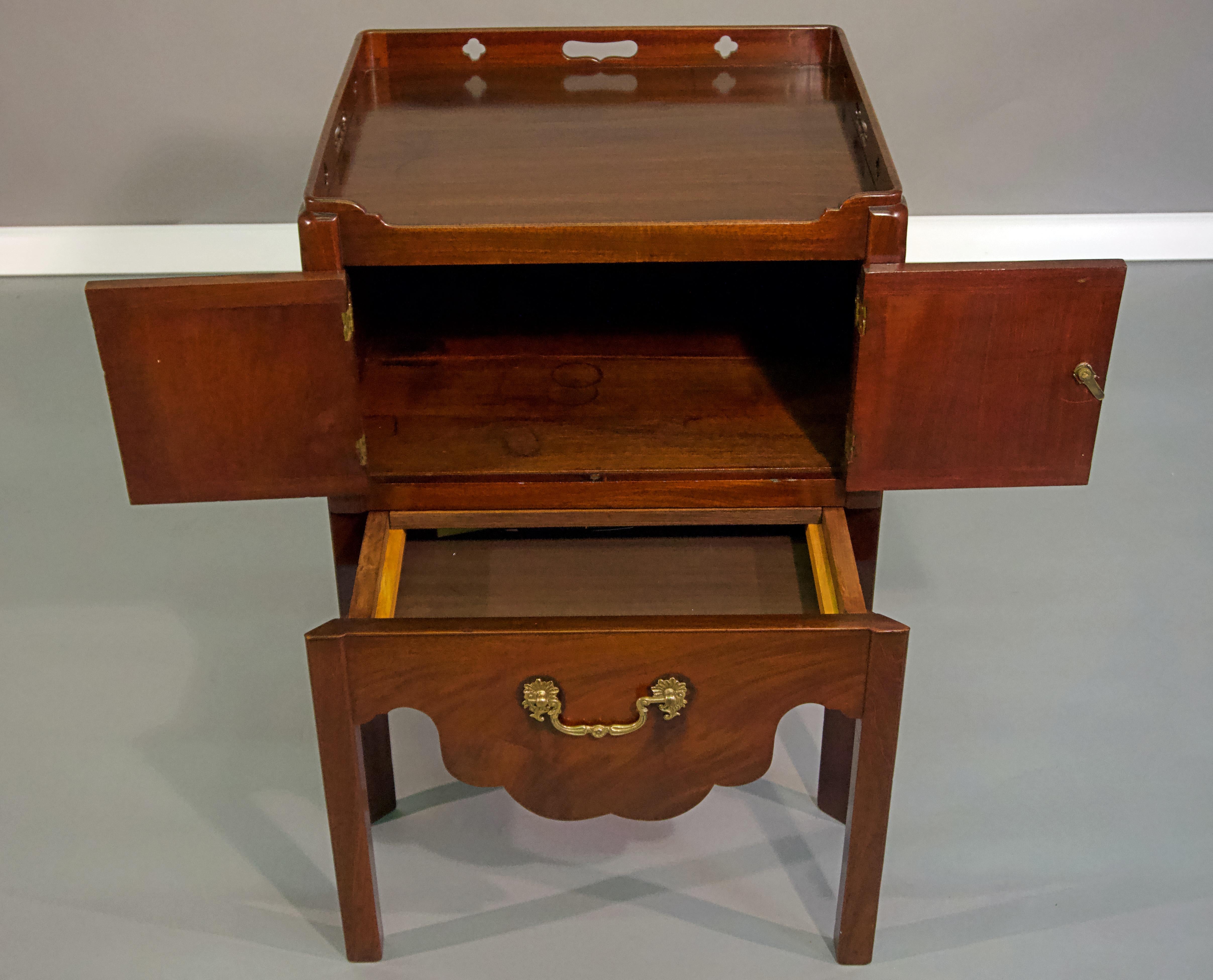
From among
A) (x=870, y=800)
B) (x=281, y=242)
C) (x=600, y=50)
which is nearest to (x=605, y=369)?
(x=870, y=800)

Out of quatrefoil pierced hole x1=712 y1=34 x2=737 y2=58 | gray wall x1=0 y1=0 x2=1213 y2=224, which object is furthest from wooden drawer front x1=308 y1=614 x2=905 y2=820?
gray wall x1=0 y1=0 x2=1213 y2=224

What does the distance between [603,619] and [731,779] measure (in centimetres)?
17

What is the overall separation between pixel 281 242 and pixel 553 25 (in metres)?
0.59

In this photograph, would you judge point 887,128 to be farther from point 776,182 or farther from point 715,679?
point 715,679

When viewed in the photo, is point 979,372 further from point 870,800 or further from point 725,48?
point 725,48

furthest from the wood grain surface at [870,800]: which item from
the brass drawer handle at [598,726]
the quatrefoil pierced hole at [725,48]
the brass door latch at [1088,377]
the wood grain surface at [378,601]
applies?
the quatrefoil pierced hole at [725,48]

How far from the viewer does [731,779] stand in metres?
1.05

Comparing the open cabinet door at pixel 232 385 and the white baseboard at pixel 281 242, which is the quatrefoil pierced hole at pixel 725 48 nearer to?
the open cabinet door at pixel 232 385

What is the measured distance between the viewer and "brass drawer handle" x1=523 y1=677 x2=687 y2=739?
3.27 ft

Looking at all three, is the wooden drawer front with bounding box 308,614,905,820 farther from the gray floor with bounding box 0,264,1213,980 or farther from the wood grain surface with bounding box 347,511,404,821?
the gray floor with bounding box 0,264,1213,980

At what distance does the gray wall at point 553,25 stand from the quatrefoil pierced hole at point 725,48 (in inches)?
27.1

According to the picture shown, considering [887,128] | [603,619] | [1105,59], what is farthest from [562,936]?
[1105,59]

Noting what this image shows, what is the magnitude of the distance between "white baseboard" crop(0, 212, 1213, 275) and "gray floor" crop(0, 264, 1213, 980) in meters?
0.56

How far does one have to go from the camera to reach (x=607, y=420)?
4.03ft
